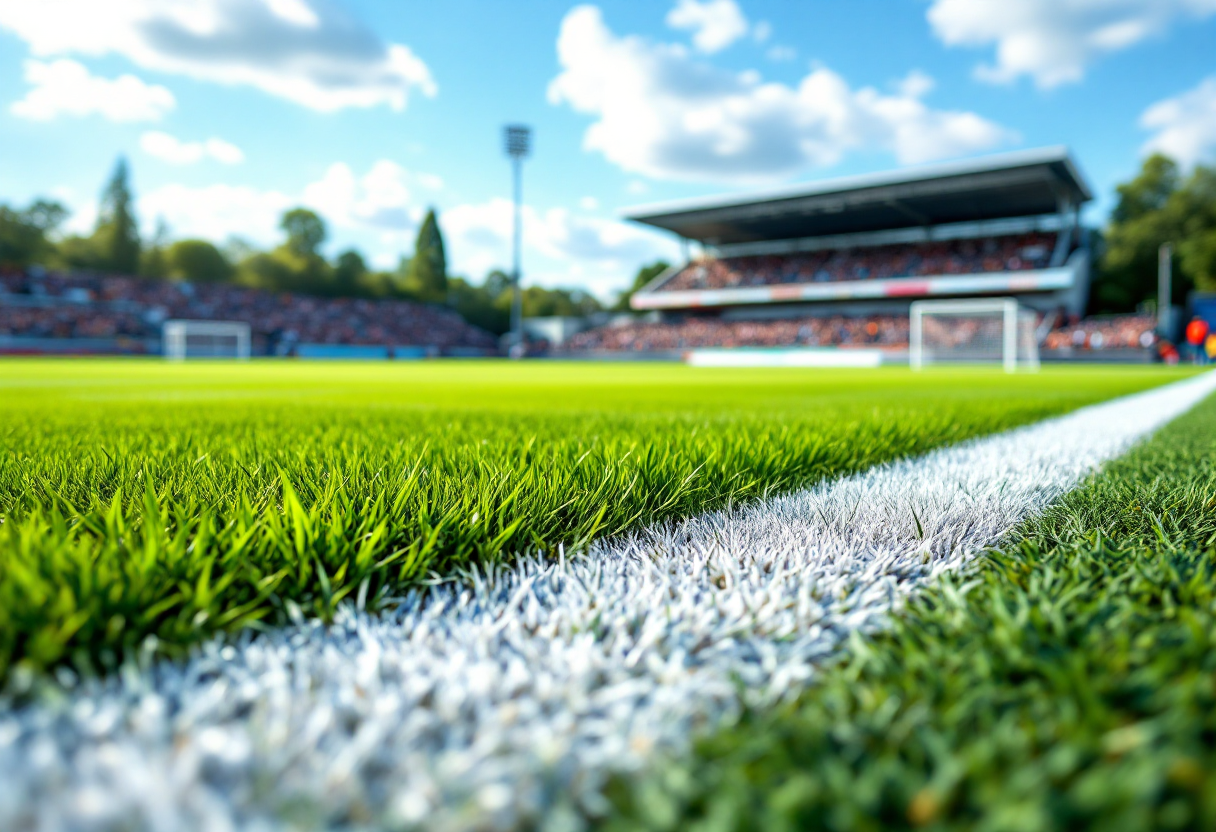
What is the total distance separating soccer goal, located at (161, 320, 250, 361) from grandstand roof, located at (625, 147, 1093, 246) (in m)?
19.7

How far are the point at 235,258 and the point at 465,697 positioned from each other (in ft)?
222

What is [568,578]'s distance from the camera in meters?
1.08

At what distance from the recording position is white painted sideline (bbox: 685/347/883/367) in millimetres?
29453

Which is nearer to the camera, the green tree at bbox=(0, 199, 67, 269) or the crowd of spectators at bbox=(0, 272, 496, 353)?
the crowd of spectators at bbox=(0, 272, 496, 353)

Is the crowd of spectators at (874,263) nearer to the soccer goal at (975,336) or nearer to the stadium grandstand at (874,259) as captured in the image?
the stadium grandstand at (874,259)

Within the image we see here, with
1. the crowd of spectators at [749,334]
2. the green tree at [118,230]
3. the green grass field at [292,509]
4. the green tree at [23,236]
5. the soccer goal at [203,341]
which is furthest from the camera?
the green tree at [118,230]

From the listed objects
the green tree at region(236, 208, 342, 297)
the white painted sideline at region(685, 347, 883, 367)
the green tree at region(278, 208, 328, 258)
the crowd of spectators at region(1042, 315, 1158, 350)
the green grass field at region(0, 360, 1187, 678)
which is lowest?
the green grass field at region(0, 360, 1187, 678)

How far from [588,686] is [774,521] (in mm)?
791

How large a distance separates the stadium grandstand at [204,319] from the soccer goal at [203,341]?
6.19ft

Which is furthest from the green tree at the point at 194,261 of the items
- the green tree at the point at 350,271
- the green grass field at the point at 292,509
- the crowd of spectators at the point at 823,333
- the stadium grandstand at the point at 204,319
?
the green grass field at the point at 292,509

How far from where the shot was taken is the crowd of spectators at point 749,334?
Answer: 111 feet

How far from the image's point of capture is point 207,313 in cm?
3988

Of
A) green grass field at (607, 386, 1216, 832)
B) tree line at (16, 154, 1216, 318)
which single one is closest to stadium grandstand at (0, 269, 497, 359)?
tree line at (16, 154, 1216, 318)

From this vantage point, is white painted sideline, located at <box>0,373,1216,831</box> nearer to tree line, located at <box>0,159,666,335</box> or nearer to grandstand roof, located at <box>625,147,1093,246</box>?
grandstand roof, located at <box>625,147,1093,246</box>
